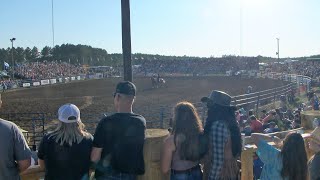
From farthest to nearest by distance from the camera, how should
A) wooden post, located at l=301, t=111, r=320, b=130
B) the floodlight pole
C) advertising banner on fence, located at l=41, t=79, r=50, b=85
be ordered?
advertising banner on fence, located at l=41, t=79, r=50, b=85
wooden post, located at l=301, t=111, r=320, b=130
the floodlight pole

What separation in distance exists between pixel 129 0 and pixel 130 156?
6.39ft

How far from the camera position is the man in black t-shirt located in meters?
3.85

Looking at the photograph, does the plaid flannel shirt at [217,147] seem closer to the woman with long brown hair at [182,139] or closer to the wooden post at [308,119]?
the woman with long brown hair at [182,139]

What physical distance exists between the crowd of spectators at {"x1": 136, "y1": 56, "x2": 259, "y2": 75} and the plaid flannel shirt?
61.6 m

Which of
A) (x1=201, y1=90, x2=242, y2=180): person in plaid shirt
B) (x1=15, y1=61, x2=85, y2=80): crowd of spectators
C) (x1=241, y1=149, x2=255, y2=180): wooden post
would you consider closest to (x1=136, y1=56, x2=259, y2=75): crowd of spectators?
(x1=15, y1=61, x2=85, y2=80): crowd of spectators

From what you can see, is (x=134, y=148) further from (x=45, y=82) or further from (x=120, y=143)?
(x=45, y=82)

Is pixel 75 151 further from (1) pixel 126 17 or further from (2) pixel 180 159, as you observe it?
(1) pixel 126 17

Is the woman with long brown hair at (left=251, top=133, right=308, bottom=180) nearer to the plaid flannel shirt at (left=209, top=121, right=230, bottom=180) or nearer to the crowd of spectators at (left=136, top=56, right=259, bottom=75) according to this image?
the plaid flannel shirt at (left=209, top=121, right=230, bottom=180)

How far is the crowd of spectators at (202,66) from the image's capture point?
6756 centimetres

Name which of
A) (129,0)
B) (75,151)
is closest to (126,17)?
(129,0)

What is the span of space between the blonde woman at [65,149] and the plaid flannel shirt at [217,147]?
1.21 meters

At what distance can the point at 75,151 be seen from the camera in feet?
12.5

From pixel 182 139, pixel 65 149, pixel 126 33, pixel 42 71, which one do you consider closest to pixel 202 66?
pixel 42 71

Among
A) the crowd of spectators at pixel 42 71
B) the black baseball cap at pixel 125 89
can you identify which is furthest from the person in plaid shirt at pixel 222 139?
the crowd of spectators at pixel 42 71
